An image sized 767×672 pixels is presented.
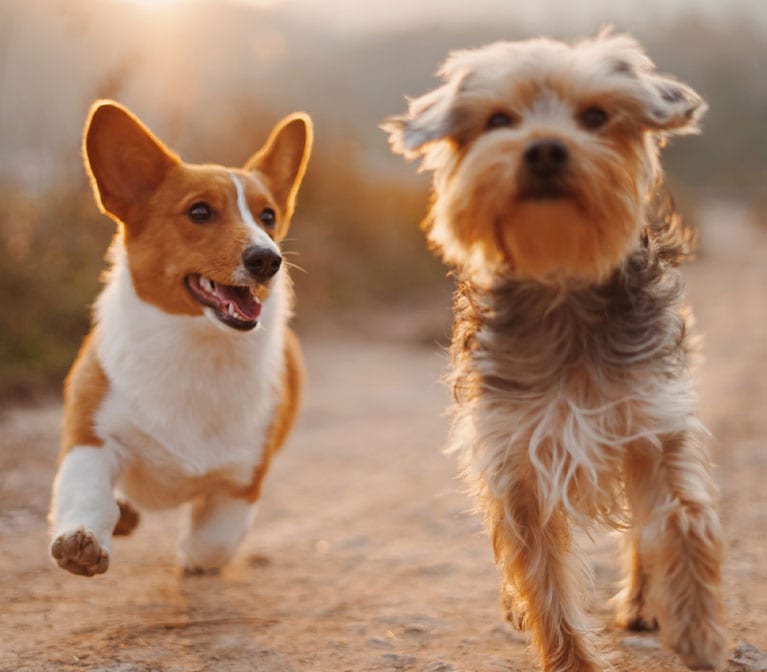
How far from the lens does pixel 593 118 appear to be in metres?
3.34

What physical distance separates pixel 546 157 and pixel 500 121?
1.18 feet

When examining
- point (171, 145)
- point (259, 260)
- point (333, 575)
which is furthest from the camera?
point (171, 145)

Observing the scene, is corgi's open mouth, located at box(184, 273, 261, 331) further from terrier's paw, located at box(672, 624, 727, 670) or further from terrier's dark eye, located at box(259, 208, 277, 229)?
terrier's paw, located at box(672, 624, 727, 670)

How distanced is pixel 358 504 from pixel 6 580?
2439 millimetres

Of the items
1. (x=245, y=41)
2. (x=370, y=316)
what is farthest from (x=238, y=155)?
(x=245, y=41)

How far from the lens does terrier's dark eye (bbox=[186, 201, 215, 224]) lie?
15.2 feet

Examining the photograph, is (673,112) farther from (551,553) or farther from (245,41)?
(245,41)

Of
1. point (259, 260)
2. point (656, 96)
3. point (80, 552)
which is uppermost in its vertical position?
point (656, 96)

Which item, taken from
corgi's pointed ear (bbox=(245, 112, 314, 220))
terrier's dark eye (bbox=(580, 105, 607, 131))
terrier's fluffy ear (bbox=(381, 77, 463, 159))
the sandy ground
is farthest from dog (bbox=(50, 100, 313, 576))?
terrier's dark eye (bbox=(580, 105, 607, 131))

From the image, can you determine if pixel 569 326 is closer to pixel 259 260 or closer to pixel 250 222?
pixel 259 260

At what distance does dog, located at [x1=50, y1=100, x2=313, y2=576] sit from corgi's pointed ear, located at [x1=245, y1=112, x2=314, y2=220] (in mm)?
281

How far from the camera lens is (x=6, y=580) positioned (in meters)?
4.84

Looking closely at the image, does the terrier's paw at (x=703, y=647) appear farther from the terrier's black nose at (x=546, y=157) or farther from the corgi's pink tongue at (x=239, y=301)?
the corgi's pink tongue at (x=239, y=301)

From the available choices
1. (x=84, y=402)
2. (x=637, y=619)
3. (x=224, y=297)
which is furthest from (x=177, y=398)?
(x=637, y=619)
